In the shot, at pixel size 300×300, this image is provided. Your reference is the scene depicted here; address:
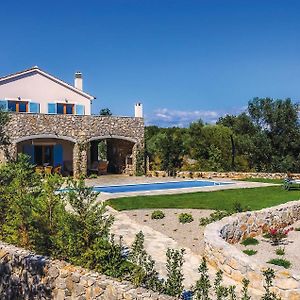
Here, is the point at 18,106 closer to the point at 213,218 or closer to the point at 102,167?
the point at 102,167

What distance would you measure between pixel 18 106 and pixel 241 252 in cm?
2299

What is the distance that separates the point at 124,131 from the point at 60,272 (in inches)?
932

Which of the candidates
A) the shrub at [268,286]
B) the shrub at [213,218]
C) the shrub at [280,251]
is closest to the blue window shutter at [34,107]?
the shrub at [213,218]

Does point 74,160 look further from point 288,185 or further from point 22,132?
point 288,185

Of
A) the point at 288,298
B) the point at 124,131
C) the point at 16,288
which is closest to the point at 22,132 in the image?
the point at 124,131

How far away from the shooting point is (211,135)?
38.8 meters

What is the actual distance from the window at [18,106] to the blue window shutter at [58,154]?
3364 millimetres

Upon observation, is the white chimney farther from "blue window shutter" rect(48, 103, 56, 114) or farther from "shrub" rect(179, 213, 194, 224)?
"shrub" rect(179, 213, 194, 224)

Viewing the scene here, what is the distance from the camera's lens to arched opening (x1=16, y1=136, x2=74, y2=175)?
94.0ft

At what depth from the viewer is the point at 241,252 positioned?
9.72m

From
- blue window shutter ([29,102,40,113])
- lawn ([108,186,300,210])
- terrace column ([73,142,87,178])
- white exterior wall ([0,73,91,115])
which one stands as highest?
white exterior wall ([0,73,91,115])

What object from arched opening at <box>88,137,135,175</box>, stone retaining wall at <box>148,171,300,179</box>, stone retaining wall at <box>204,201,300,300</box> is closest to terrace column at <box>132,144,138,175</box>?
arched opening at <box>88,137,135,175</box>

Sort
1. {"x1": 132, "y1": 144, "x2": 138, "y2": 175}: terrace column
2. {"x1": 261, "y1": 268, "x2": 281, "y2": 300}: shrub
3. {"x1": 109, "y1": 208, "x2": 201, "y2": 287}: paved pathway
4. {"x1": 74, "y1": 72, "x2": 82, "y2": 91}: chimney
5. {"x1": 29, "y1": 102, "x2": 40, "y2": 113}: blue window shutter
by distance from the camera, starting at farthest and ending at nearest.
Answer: {"x1": 74, "y1": 72, "x2": 82, "y2": 91}: chimney < {"x1": 132, "y1": 144, "x2": 138, "y2": 175}: terrace column < {"x1": 29, "y1": 102, "x2": 40, "y2": 113}: blue window shutter < {"x1": 109, "y1": 208, "x2": 201, "y2": 287}: paved pathway < {"x1": 261, "y1": 268, "x2": 281, "y2": 300}: shrub

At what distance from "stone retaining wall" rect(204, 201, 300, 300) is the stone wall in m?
3.03
